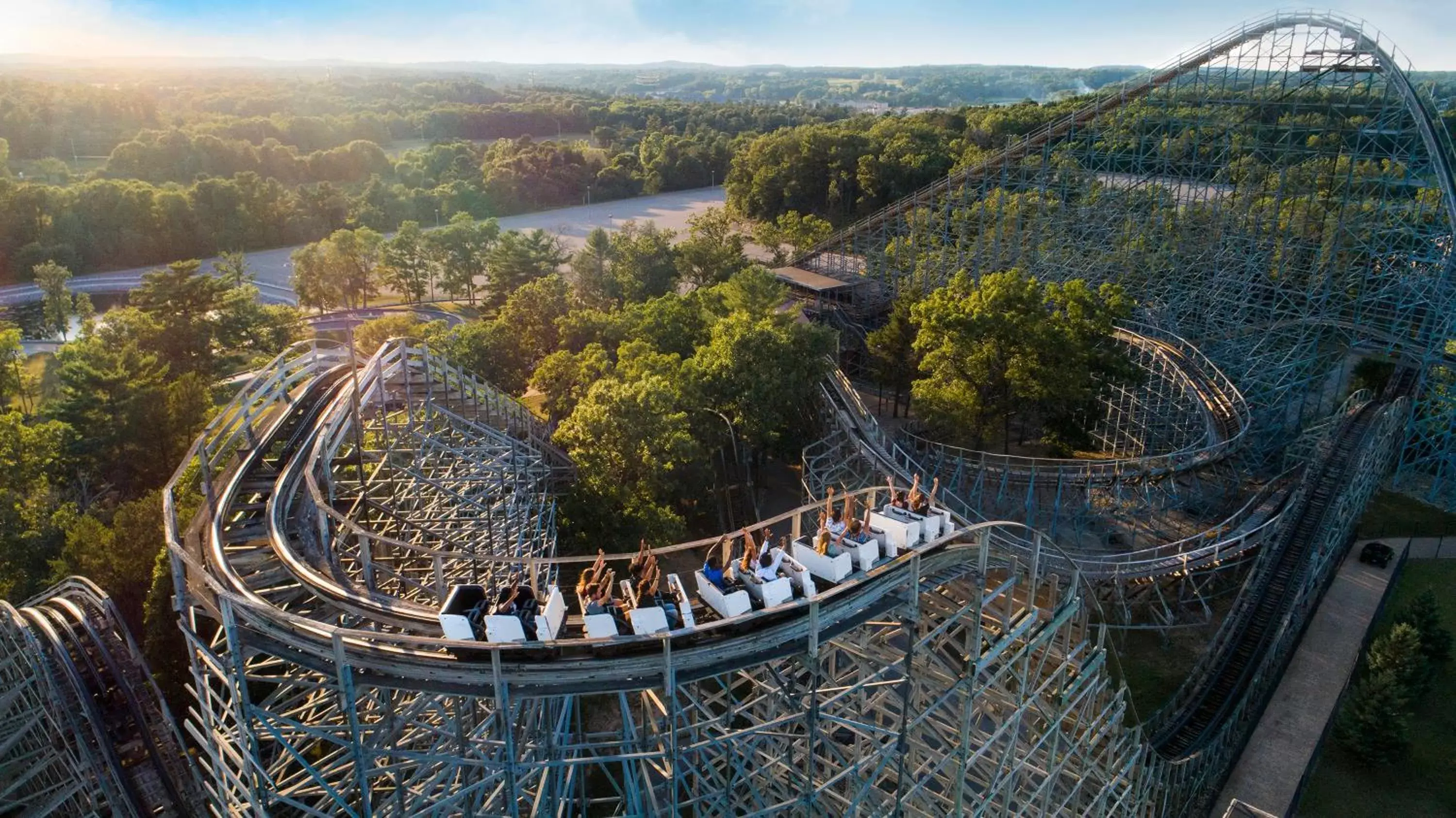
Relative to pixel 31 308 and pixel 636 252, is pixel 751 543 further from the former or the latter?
pixel 31 308

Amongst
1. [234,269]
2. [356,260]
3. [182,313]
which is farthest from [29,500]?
[356,260]

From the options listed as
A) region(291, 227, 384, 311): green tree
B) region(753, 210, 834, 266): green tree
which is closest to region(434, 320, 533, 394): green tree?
region(291, 227, 384, 311): green tree

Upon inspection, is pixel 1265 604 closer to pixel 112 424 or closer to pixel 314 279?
pixel 112 424

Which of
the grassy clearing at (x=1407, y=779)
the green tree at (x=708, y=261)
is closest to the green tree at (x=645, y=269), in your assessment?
the green tree at (x=708, y=261)

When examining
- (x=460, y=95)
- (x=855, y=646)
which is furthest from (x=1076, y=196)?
(x=460, y=95)

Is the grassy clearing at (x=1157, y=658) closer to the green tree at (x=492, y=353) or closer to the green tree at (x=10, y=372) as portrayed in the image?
the green tree at (x=492, y=353)
